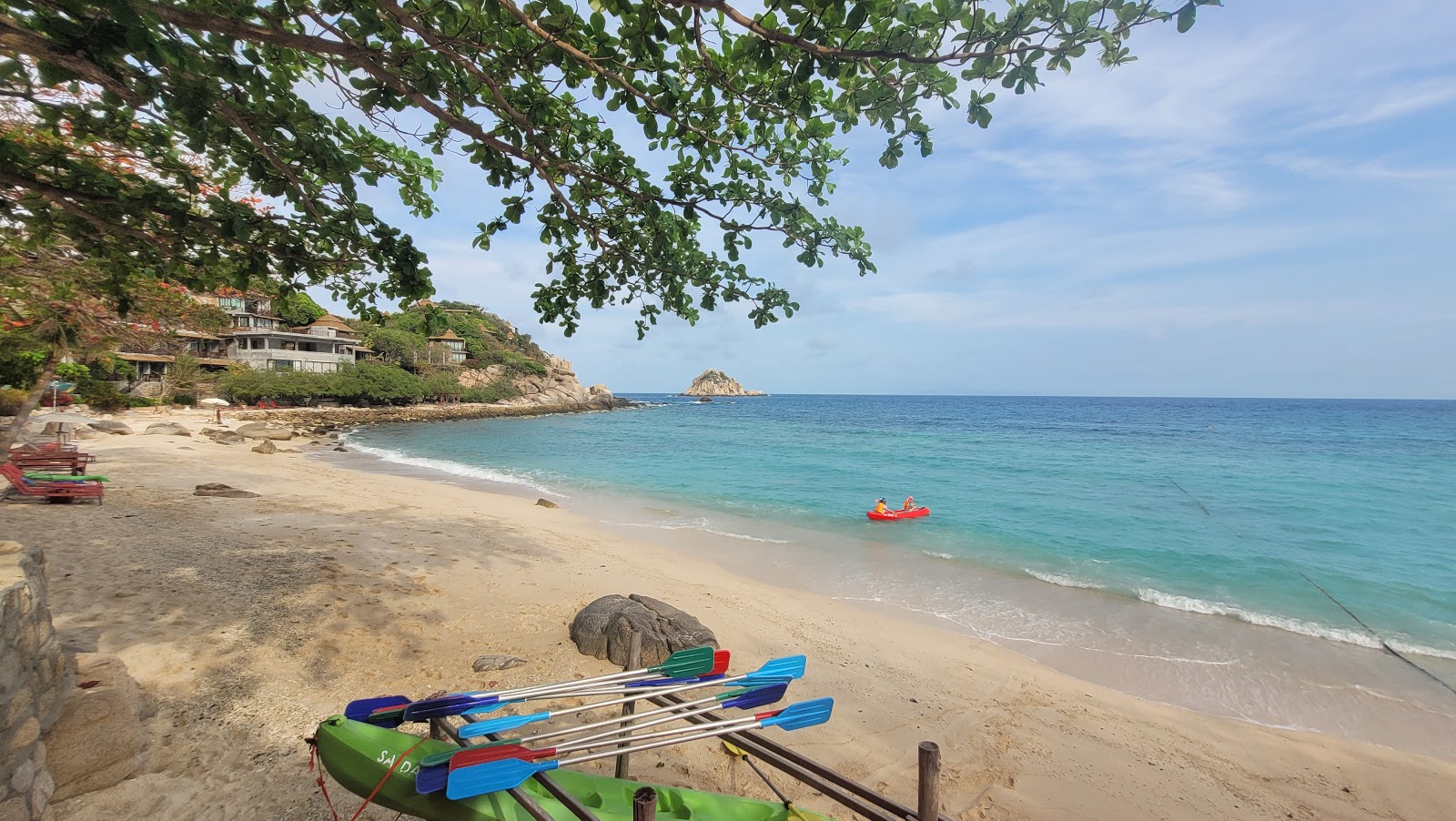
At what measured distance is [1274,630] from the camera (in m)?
8.25

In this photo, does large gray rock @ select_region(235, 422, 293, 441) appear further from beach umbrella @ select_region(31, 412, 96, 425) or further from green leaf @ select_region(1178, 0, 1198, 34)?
green leaf @ select_region(1178, 0, 1198, 34)

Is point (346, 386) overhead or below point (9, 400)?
overhead

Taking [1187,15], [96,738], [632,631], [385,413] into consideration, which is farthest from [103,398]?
[1187,15]

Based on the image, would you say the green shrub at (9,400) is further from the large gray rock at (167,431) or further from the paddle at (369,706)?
the paddle at (369,706)

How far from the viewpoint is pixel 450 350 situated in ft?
229

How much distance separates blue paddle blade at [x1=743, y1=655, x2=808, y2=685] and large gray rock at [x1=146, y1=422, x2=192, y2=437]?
30270 millimetres

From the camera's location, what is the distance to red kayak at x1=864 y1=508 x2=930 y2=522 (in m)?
14.5

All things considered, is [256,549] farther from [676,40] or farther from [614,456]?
[614,456]

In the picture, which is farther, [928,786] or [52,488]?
[52,488]

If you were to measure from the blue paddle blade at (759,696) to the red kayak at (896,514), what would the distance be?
1170 cm

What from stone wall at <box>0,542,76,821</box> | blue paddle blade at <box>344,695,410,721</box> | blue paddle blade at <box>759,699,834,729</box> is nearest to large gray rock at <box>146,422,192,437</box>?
stone wall at <box>0,542,76,821</box>

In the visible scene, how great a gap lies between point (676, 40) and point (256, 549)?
844 cm

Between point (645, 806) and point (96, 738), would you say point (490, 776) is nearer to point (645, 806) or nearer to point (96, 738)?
point (645, 806)

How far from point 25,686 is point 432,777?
6.97ft
